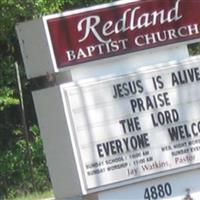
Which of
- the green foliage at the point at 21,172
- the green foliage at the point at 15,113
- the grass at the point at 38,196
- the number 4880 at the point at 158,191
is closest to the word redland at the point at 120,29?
the number 4880 at the point at 158,191

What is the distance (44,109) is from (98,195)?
3.62 ft

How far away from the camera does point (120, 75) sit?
10.2 metres

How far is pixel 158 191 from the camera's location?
10320 millimetres

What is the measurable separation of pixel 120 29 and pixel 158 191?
6.08ft

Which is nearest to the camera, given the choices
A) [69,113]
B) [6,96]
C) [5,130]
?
[69,113]

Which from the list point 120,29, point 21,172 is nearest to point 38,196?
point 21,172

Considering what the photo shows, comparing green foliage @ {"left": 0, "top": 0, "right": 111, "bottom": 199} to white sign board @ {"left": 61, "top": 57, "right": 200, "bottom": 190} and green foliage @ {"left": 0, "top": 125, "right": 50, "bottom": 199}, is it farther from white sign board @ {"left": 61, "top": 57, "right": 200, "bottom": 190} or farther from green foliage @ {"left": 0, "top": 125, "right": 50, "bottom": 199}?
white sign board @ {"left": 61, "top": 57, "right": 200, "bottom": 190}

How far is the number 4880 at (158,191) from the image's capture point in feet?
33.7

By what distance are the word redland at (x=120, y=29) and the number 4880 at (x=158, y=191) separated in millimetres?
1548

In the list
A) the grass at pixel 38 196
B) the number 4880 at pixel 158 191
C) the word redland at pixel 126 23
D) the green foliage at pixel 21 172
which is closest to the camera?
the word redland at pixel 126 23

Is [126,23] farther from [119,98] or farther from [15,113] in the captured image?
[15,113]

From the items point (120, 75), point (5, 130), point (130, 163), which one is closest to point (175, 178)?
point (130, 163)

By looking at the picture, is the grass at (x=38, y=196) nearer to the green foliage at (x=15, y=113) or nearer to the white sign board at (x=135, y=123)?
the green foliage at (x=15, y=113)

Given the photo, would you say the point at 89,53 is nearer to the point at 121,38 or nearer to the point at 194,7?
the point at 121,38
